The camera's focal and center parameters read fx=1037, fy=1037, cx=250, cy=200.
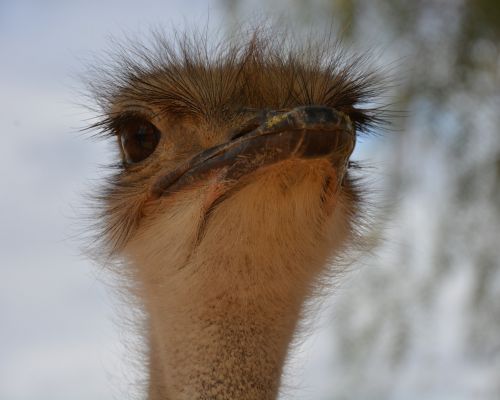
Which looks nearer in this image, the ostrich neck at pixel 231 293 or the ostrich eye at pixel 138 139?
the ostrich neck at pixel 231 293

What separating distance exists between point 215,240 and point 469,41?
209 centimetres

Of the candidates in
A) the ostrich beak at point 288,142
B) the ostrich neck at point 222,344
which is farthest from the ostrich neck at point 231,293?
the ostrich beak at point 288,142

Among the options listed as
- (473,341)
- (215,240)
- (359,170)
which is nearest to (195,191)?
(215,240)

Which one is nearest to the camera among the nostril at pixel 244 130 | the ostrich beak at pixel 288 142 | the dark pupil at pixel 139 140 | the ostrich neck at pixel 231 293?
the ostrich beak at pixel 288 142

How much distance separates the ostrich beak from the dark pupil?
388mm

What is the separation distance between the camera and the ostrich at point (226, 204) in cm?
248

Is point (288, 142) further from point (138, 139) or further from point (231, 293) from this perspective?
point (138, 139)

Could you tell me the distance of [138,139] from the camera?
9.52 feet

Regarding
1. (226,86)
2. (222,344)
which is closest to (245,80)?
(226,86)

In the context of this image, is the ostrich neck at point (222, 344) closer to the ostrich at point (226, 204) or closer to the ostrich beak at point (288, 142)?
the ostrich at point (226, 204)

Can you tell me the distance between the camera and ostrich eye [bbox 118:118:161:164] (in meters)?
2.86

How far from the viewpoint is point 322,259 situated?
3.08m

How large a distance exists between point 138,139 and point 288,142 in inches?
29.6

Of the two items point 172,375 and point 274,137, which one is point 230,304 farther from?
point 274,137
